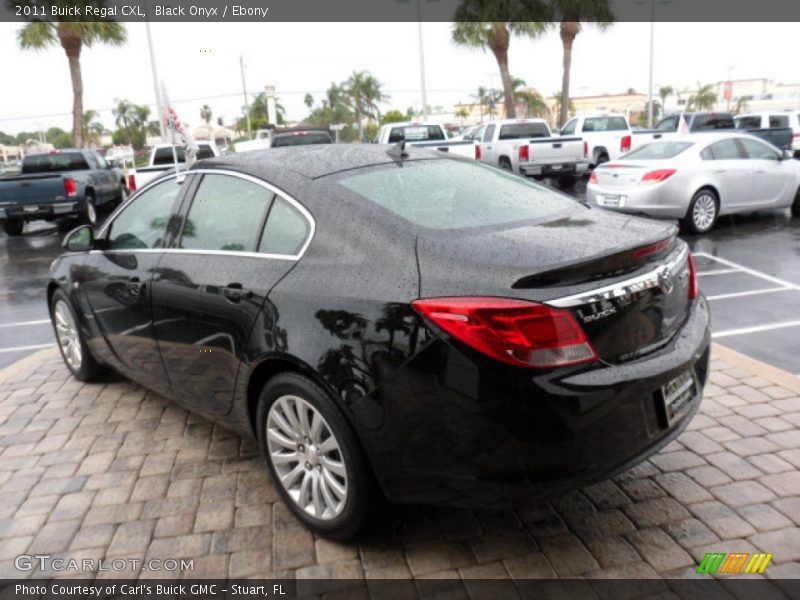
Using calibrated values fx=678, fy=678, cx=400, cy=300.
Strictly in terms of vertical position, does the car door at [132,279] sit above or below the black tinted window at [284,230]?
below

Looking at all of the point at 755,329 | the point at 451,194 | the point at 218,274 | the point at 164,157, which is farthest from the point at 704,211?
the point at 164,157

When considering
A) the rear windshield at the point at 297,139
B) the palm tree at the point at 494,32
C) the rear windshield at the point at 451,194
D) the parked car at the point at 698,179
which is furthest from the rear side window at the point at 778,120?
the rear windshield at the point at 451,194

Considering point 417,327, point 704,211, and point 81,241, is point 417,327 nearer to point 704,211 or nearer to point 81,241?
point 81,241

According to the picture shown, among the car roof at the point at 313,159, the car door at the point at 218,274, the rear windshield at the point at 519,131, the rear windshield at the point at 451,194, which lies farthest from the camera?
the rear windshield at the point at 519,131

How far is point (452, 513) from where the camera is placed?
313 centimetres

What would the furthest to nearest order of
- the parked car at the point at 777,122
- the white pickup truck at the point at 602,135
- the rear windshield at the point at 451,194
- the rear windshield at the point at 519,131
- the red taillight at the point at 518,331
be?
the parked car at the point at 777,122, the white pickup truck at the point at 602,135, the rear windshield at the point at 519,131, the rear windshield at the point at 451,194, the red taillight at the point at 518,331

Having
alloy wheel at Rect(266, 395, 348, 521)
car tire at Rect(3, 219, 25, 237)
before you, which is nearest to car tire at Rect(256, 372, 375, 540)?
alloy wheel at Rect(266, 395, 348, 521)

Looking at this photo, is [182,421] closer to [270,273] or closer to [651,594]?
[270,273]

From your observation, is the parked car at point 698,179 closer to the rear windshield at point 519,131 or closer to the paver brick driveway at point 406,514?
the paver brick driveway at point 406,514

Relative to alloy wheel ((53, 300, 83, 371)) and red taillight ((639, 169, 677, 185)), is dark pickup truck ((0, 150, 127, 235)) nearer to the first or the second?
alloy wheel ((53, 300, 83, 371))

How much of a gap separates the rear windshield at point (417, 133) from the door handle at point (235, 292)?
48.4 ft

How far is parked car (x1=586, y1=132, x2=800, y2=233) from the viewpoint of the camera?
1004cm

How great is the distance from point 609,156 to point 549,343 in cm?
1967

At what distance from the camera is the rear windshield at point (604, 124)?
21.8 m
